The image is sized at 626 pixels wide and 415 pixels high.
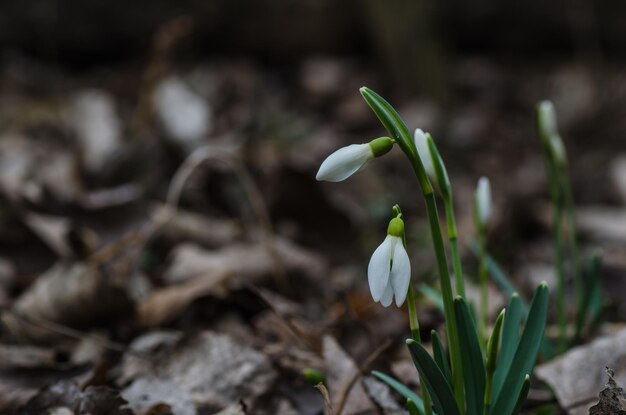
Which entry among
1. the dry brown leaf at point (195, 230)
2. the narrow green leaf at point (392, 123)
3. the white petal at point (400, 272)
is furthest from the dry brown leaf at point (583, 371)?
the dry brown leaf at point (195, 230)

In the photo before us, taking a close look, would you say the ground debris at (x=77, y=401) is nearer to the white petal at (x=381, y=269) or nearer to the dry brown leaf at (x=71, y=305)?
the dry brown leaf at (x=71, y=305)

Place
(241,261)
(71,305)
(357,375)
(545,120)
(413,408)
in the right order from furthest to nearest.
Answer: (241,261) → (71,305) → (545,120) → (357,375) → (413,408)

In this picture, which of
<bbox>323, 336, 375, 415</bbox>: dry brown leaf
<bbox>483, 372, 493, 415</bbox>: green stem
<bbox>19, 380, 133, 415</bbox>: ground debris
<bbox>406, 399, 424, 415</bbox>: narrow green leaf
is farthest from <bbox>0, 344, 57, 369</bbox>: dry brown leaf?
<bbox>483, 372, 493, 415</bbox>: green stem

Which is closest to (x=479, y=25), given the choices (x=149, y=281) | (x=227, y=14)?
(x=227, y=14)

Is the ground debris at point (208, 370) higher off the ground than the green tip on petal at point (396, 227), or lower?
lower

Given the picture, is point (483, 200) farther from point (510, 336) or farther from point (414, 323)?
point (414, 323)

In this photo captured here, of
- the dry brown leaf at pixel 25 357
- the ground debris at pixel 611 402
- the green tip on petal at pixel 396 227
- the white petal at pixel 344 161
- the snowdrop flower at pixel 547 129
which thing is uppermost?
the white petal at pixel 344 161

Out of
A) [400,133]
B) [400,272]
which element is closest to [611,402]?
[400,272]
